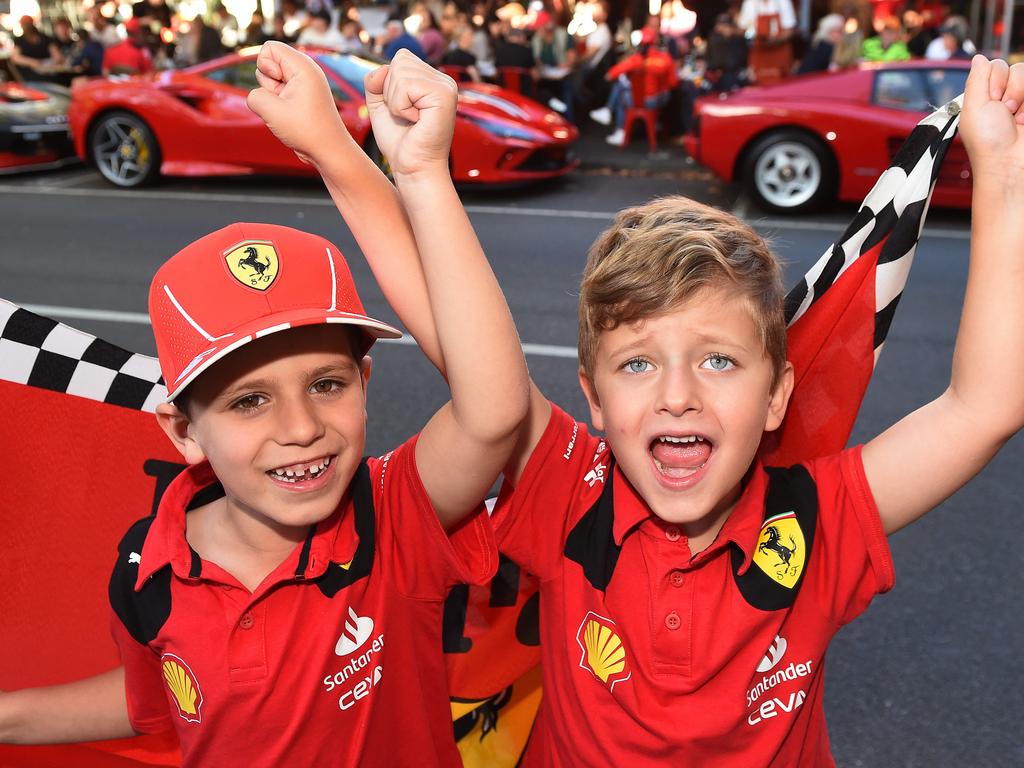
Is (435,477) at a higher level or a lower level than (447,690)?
higher

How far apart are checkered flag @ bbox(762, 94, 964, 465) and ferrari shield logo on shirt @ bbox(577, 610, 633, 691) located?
0.54 meters

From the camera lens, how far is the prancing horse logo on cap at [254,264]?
68.6 inches

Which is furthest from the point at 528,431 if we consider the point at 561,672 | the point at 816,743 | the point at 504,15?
the point at 504,15

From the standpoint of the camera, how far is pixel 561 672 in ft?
6.08

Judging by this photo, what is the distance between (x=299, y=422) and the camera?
1.71 meters

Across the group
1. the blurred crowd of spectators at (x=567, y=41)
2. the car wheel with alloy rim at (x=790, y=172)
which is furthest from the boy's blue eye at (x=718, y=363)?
the blurred crowd of spectators at (x=567, y=41)

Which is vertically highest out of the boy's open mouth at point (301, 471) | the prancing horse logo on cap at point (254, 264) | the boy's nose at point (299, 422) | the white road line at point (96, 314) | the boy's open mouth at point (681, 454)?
the prancing horse logo on cap at point (254, 264)

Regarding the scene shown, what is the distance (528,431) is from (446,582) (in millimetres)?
286

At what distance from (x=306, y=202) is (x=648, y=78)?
566cm

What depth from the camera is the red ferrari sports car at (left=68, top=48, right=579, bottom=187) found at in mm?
10625

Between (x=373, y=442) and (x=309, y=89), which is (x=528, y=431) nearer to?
(x=309, y=89)

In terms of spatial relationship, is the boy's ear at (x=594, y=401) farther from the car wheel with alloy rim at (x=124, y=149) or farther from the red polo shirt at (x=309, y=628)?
the car wheel with alloy rim at (x=124, y=149)

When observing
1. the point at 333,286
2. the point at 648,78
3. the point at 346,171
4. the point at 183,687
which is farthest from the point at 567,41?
the point at 183,687

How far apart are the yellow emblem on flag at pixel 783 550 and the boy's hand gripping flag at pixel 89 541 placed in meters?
0.52
